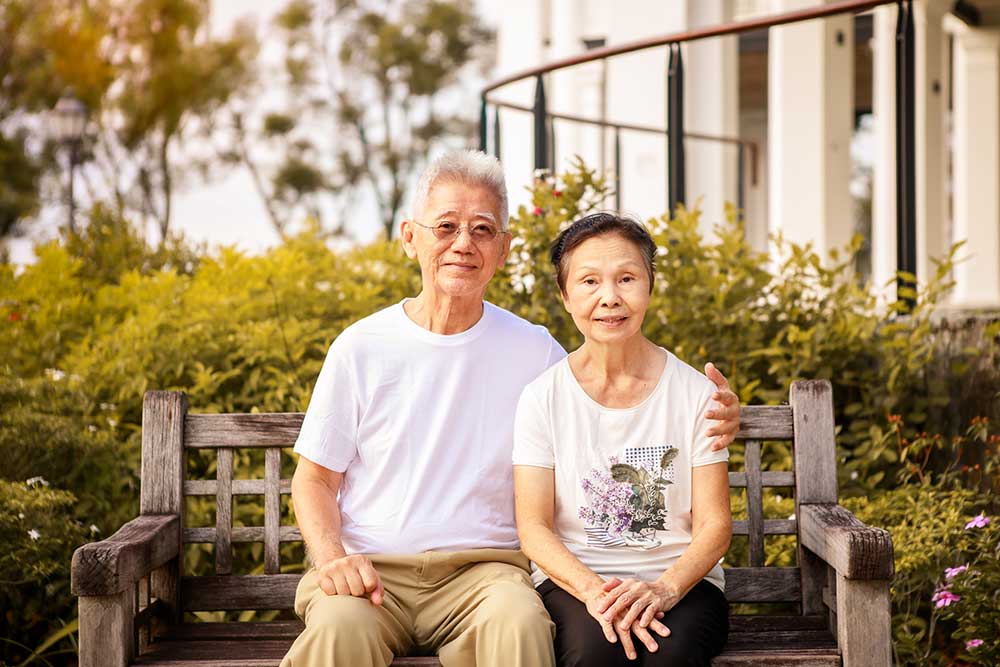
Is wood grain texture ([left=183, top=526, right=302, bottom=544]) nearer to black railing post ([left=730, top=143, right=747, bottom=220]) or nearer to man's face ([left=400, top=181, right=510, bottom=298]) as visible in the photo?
man's face ([left=400, top=181, right=510, bottom=298])

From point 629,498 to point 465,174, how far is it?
0.97 m

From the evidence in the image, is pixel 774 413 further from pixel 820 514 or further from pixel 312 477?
pixel 312 477

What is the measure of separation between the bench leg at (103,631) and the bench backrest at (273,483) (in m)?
0.50

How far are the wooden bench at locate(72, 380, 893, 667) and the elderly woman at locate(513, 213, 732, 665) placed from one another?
29 centimetres

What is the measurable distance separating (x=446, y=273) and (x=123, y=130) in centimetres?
2802

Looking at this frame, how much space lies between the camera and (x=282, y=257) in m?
5.45

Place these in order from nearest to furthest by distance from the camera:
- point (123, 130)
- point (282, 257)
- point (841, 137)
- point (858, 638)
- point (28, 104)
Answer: point (858, 638) → point (282, 257) → point (841, 137) → point (28, 104) → point (123, 130)

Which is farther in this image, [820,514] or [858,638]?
Result: [820,514]

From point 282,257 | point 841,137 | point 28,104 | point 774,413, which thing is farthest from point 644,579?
point 28,104

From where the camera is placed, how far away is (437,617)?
296 cm

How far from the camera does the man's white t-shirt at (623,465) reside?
292 cm

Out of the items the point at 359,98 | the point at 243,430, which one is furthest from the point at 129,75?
the point at 243,430

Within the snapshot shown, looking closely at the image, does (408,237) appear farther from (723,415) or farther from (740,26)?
(740,26)

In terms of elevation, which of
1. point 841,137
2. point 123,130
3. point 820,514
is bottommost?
point 820,514
